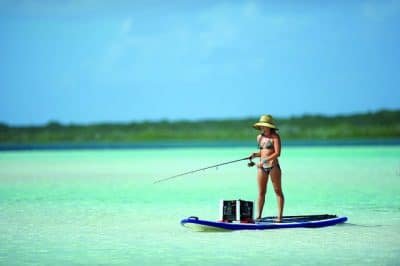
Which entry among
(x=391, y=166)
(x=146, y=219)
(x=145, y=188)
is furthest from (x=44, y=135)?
(x=146, y=219)

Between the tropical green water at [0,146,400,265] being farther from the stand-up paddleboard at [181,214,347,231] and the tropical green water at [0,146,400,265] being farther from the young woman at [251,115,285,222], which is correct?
the young woman at [251,115,285,222]

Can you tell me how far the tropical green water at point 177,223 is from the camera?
29.9 feet

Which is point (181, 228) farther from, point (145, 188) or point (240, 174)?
point (240, 174)

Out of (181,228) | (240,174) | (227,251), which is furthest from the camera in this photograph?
(240,174)

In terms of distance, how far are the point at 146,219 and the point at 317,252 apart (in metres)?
3.37

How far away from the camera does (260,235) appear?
10.3 m

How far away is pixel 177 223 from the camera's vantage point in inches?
458

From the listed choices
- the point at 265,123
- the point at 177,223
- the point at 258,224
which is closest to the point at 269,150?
the point at 265,123

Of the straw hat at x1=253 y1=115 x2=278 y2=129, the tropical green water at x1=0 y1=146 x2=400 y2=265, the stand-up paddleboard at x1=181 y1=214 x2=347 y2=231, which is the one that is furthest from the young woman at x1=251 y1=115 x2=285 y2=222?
the tropical green water at x1=0 y1=146 x2=400 y2=265

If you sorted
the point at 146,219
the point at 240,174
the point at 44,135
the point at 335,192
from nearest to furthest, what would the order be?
the point at 146,219 → the point at 335,192 → the point at 240,174 → the point at 44,135

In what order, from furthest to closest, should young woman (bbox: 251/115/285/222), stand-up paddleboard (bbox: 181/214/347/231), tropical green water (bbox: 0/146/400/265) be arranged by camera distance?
young woman (bbox: 251/115/285/222), stand-up paddleboard (bbox: 181/214/347/231), tropical green water (bbox: 0/146/400/265)

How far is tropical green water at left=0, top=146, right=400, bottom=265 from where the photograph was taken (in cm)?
911

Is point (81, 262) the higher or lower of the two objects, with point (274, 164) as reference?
lower

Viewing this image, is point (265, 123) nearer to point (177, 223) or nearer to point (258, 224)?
point (258, 224)
